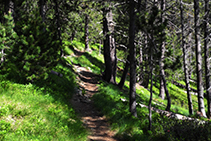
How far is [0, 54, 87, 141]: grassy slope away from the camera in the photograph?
3.96 meters

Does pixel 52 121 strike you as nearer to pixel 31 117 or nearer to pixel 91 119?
pixel 31 117

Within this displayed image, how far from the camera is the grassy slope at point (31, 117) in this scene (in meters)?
3.96

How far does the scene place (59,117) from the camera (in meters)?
5.36

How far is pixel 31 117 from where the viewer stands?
4594 millimetres

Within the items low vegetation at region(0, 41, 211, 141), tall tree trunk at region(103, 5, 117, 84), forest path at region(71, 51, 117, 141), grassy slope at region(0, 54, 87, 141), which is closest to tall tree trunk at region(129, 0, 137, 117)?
low vegetation at region(0, 41, 211, 141)

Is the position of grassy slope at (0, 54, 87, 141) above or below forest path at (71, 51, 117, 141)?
above

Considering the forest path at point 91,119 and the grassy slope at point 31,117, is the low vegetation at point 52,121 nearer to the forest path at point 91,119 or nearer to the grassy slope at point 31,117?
the grassy slope at point 31,117

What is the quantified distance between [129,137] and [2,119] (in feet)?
12.7

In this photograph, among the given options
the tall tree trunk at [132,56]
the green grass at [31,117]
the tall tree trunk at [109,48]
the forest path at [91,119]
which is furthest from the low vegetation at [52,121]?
the tall tree trunk at [109,48]

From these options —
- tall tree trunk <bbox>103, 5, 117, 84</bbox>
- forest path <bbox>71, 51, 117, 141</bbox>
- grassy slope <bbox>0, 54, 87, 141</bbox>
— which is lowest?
forest path <bbox>71, 51, 117, 141</bbox>

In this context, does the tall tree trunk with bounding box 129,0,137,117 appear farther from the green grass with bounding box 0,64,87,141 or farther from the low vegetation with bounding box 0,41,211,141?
the green grass with bounding box 0,64,87,141

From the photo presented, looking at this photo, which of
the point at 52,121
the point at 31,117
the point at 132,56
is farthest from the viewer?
the point at 132,56

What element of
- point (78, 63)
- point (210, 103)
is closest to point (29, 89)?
point (210, 103)

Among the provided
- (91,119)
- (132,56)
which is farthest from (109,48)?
(91,119)
